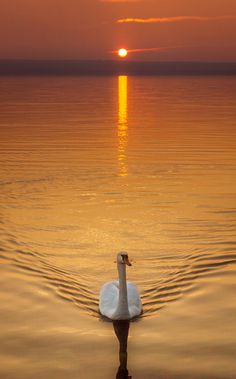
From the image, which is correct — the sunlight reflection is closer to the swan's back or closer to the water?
the water

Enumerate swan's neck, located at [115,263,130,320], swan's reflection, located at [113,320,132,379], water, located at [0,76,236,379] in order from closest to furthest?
swan's reflection, located at [113,320,132,379] → water, located at [0,76,236,379] → swan's neck, located at [115,263,130,320]

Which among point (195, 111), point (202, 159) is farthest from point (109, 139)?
point (195, 111)

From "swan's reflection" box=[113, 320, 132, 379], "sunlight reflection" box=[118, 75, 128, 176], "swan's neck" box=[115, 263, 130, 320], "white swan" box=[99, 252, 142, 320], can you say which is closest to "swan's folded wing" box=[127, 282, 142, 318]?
"white swan" box=[99, 252, 142, 320]

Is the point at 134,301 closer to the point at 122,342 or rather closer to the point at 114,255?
the point at 122,342

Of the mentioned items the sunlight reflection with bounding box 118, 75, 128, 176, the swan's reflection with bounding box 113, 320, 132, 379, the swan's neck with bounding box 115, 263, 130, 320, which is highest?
the sunlight reflection with bounding box 118, 75, 128, 176

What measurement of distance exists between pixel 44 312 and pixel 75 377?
3.19 meters

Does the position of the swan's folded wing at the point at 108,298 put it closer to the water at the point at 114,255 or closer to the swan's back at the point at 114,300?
the swan's back at the point at 114,300

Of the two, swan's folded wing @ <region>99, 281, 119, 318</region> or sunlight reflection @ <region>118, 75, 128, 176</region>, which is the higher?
sunlight reflection @ <region>118, 75, 128, 176</region>

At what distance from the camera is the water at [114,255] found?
44.9 feet

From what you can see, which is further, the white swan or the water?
the white swan

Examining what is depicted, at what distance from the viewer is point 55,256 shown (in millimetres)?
19531

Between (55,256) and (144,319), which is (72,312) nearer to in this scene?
(144,319)

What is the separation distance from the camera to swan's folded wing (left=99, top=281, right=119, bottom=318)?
15.4 meters

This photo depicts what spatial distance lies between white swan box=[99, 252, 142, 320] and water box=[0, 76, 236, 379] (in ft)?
0.80
